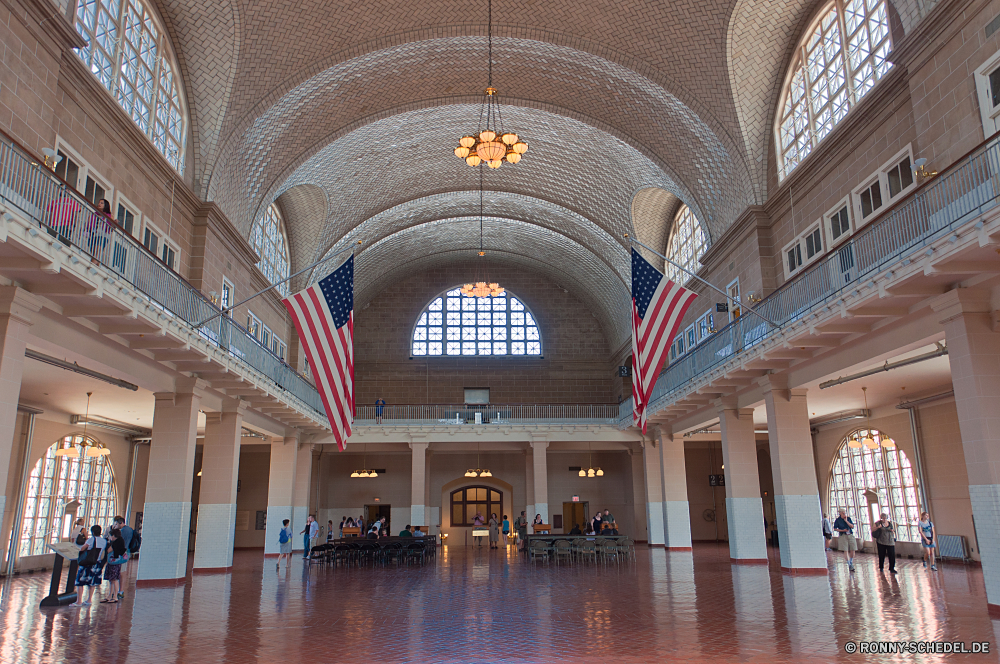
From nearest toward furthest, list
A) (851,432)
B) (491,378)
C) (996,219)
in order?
(996,219), (851,432), (491,378)

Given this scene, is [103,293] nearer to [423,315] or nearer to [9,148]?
[9,148]

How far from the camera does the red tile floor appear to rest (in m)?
7.23

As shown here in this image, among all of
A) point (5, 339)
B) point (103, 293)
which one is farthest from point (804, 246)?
point (5, 339)

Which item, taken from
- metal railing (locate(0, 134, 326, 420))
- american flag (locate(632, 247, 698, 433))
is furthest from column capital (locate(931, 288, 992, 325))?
metal railing (locate(0, 134, 326, 420))

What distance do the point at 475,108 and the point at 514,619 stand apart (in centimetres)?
1782

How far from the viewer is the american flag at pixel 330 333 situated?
12.8 metres

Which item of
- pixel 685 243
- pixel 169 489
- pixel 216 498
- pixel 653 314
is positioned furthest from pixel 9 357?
pixel 685 243

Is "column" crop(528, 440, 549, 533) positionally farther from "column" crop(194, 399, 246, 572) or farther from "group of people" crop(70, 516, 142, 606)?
"group of people" crop(70, 516, 142, 606)

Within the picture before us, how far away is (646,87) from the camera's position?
19.4m

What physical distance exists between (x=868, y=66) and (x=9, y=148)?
1485 cm

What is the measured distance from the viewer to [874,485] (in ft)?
77.1

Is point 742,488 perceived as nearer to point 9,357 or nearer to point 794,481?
point 794,481

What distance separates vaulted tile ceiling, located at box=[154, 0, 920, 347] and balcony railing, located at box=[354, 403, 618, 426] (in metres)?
7.25

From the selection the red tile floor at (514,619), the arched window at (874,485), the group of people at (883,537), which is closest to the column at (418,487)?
the red tile floor at (514,619)
